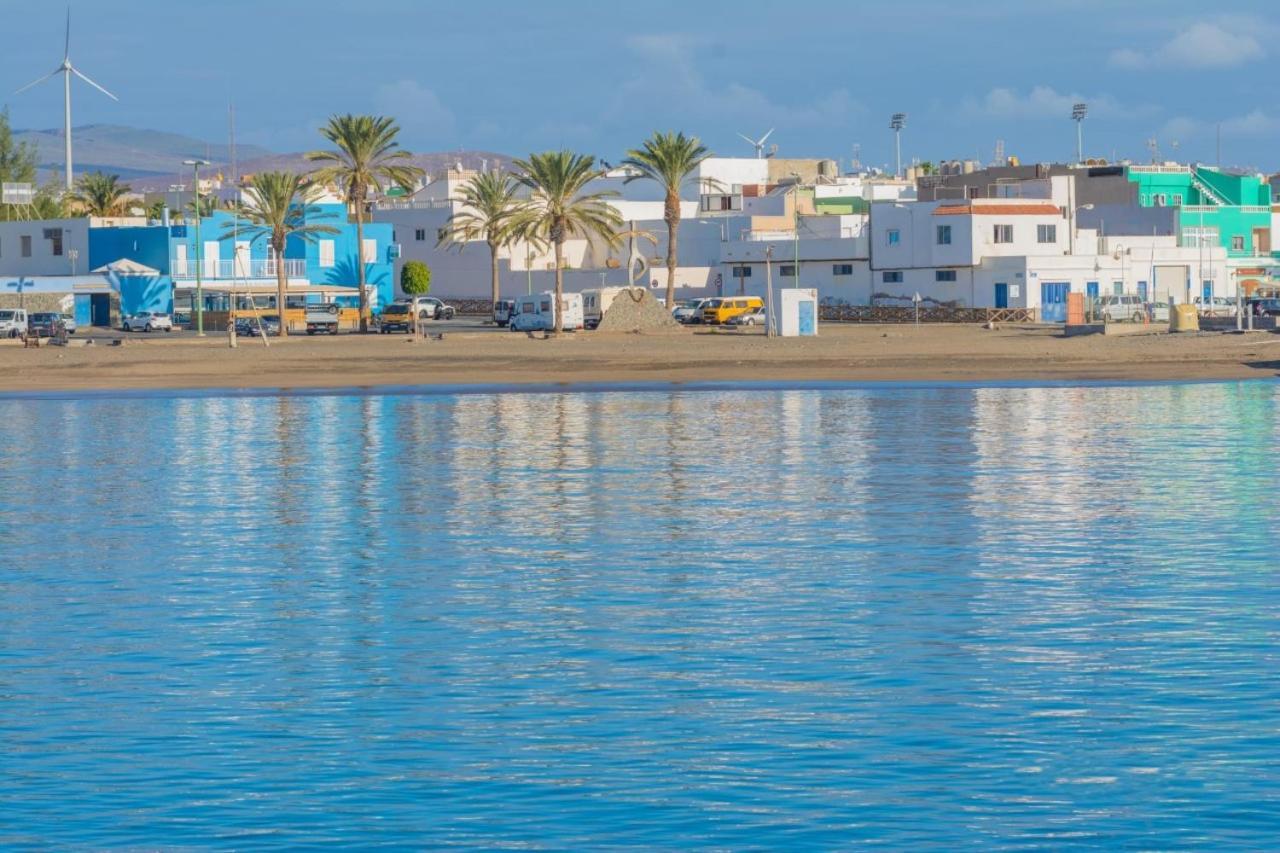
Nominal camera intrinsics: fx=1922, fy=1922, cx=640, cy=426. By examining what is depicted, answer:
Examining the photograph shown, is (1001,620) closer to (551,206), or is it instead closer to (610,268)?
(551,206)

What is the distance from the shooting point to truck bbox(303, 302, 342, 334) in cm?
9344

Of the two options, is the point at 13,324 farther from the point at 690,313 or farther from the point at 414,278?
the point at 414,278

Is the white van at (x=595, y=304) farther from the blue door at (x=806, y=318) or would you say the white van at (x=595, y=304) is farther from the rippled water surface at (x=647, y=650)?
the rippled water surface at (x=647, y=650)

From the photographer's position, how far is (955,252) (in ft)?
318

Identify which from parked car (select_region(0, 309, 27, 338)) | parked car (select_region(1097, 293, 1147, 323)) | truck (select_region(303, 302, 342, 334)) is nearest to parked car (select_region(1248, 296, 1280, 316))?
parked car (select_region(1097, 293, 1147, 323))

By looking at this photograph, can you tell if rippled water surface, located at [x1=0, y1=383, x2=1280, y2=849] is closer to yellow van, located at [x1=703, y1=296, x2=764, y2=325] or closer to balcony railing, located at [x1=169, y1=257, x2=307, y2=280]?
yellow van, located at [x1=703, y1=296, x2=764, y2=325]

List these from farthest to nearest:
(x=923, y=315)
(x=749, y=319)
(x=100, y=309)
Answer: (x=100, y=309), (x=923, y=315), (x=749, y=319)

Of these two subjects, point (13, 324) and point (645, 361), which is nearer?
point (645, 361)

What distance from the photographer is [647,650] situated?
19359 mm

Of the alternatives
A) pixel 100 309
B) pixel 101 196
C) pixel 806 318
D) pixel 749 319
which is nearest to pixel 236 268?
pixel 100 309

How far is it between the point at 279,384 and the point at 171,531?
114ft

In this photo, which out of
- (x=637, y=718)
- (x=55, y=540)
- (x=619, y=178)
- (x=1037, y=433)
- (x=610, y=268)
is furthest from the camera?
(x=619, y=178)

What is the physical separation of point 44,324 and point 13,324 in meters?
2.47

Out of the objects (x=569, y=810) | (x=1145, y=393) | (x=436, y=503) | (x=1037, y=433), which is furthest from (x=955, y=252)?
(x=569, y=810)
